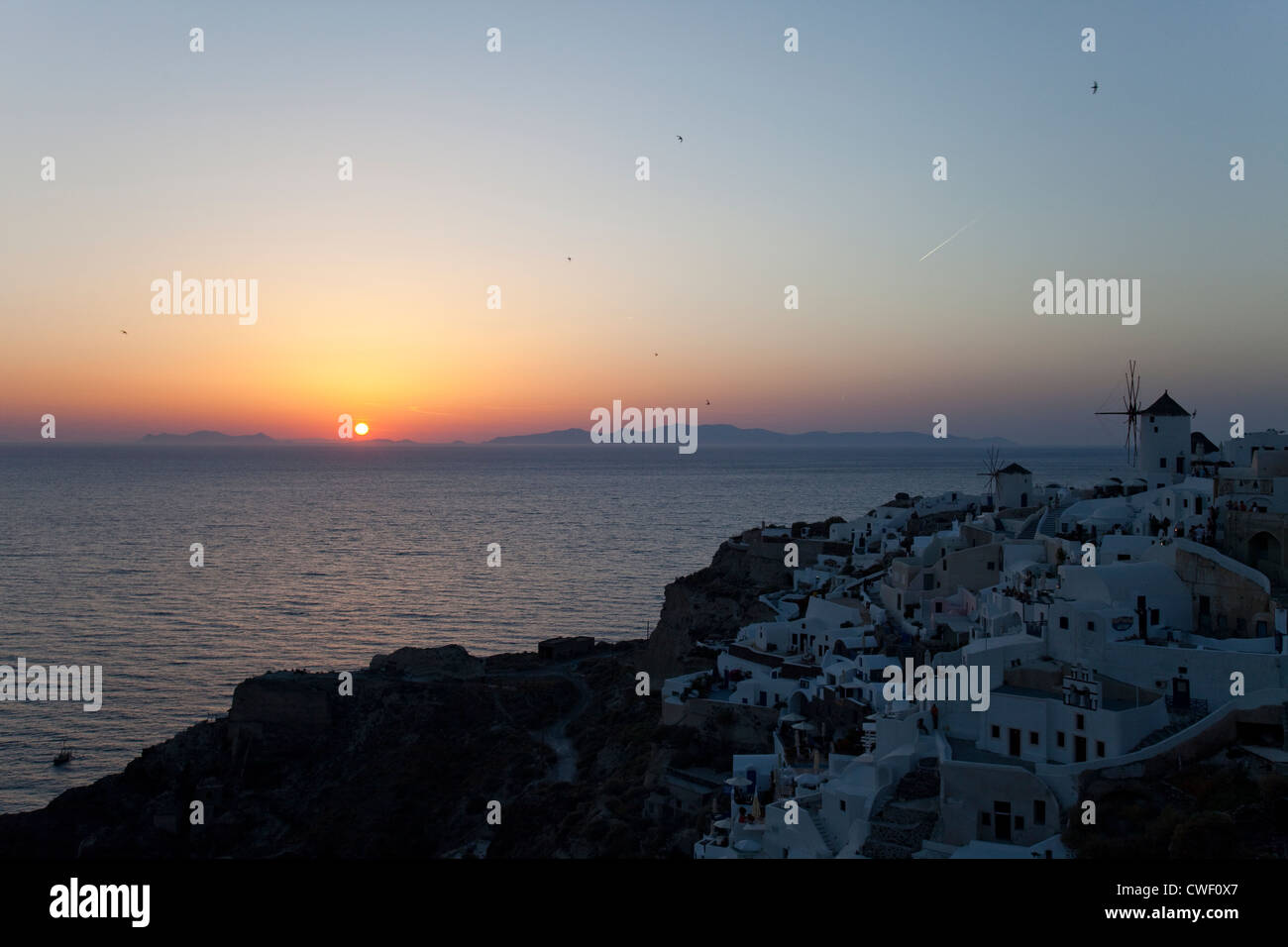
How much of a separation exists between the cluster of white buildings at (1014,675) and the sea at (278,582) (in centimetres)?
2409

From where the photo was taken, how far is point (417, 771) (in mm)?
34531

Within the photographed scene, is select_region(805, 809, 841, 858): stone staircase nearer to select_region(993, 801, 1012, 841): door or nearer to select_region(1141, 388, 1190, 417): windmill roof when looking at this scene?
select_region(993, 801, 1012, 841): door

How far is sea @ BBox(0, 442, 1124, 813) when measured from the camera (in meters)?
42.4

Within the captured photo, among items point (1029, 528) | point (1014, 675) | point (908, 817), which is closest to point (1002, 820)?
point (908, 817)

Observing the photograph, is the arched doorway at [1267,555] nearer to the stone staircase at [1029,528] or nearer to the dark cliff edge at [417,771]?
the stone staircase at [1029,528]

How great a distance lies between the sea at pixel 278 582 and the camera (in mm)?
42406

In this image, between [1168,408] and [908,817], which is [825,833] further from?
[1168,408]

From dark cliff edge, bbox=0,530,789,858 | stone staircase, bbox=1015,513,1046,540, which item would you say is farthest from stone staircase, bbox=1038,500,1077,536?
dark cliff edge, bbox=0,530,789,858

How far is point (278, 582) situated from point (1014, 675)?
6455cm

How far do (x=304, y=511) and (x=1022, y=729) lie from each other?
412 ft

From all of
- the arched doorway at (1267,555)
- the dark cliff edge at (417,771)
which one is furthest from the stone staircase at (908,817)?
the arched doorway at (1267,555)

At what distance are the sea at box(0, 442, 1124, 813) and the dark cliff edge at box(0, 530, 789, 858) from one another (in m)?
3.66
